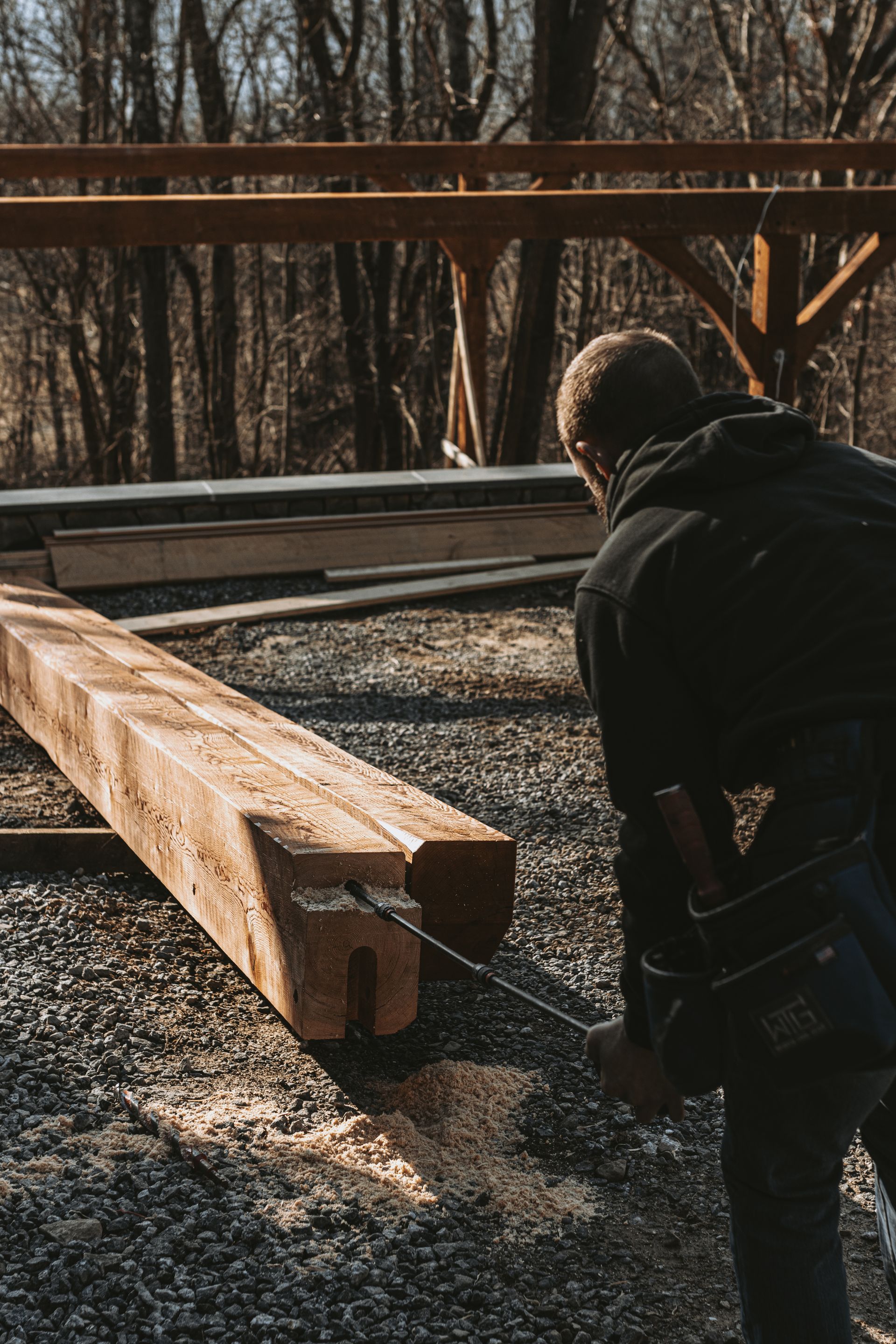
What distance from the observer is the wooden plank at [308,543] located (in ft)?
24.4

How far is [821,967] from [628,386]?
884 mm

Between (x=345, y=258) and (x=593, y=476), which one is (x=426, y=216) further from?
(x=345, y=258)

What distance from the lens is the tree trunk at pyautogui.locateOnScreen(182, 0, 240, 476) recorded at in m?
15.2

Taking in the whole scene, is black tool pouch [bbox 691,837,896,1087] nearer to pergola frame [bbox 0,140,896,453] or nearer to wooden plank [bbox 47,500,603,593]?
wooden plank [bbox 47,500,603,593]

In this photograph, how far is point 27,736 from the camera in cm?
539

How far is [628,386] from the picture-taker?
72.7 inches

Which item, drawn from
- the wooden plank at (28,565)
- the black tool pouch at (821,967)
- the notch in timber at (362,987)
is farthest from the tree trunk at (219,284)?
the black tool pouch at (821,967)

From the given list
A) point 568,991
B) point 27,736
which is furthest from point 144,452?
point 568,991

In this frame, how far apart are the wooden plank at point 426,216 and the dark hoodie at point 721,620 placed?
6130 millimetres

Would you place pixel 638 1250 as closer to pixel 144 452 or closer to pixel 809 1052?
pixel 809 1052

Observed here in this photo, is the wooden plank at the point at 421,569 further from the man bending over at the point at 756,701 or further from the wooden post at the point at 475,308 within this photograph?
the man bending over at the point at 756,701

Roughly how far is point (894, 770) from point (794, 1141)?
1.73 feet

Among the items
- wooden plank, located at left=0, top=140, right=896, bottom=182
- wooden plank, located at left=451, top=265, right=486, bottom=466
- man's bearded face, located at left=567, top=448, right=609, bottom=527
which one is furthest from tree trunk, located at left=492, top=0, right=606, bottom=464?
man's bearded face, located at left=567, top=448, right=609, bottom=527

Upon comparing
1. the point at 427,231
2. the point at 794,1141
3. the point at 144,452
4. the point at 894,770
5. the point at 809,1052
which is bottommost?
the point at 144,452
